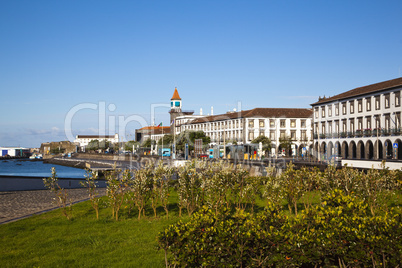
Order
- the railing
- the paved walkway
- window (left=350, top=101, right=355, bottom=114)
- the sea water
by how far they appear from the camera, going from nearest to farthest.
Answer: the paved walkway, the railing, the sea water, window (left=350, top=101, right=355, bottom=114)

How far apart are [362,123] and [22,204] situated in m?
59.0

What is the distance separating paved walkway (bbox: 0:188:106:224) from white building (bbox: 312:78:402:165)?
43095 mm

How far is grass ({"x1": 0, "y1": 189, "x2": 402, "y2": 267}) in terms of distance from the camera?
386 inches

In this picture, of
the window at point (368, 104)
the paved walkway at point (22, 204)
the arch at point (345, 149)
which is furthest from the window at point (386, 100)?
the paved walkway at point (22, 204)

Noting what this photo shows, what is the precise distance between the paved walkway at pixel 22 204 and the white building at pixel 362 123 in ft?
141

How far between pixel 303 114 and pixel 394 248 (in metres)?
111

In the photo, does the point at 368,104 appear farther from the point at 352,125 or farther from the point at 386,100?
the point at 352,125

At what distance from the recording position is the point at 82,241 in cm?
1188

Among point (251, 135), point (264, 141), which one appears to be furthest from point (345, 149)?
point (251, 135)

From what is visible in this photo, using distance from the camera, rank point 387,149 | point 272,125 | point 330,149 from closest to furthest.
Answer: point 387,149, point 330,149, point 272,125

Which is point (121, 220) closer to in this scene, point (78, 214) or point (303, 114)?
point (78, 214)

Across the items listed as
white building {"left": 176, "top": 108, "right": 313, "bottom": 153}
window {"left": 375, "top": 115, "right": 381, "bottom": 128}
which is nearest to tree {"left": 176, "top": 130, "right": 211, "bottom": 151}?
white building {"left": 176, "top": 108, "right": 313, "bottom": 153}

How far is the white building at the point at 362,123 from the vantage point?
2346 inches

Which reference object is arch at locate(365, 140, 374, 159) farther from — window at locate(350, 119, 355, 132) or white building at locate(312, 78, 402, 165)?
window at locate(350, 119, 355, 132)
